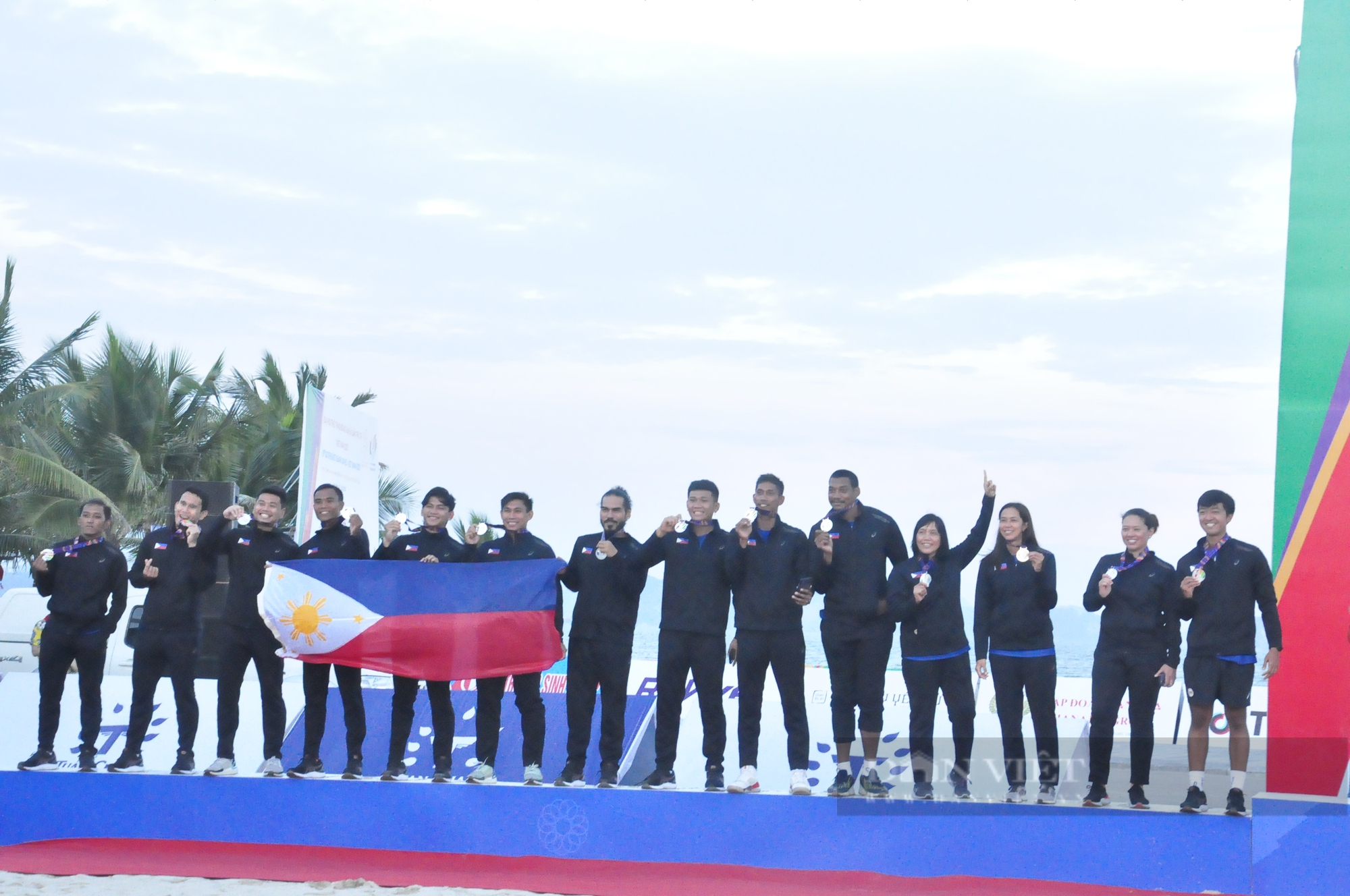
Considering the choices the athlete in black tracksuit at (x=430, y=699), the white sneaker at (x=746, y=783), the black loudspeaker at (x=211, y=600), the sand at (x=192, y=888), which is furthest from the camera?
the black loudspeaker at (x=211, y=600)

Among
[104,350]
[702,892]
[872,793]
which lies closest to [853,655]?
[872,793]

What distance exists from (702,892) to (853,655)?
5.06ft

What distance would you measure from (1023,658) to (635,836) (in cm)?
233

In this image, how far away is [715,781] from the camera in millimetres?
6793

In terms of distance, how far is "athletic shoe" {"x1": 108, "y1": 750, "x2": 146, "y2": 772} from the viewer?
742cm

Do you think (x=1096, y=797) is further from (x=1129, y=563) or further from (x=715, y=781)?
(x=715, y=781)

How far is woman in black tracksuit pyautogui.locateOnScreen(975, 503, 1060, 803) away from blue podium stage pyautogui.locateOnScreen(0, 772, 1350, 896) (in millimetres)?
394

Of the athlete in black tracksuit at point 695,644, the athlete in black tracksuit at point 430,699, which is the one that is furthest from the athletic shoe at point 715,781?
the athlete in black tracksuit at point 430,699

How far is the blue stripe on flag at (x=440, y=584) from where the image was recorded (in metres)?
7.42

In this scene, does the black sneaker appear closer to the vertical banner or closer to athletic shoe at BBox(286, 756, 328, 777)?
athletic shoe at BBox(286, 756, 328, 777)

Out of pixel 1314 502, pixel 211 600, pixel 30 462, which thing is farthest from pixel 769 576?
pixel 30 462

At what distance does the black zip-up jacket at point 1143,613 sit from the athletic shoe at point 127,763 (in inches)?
223

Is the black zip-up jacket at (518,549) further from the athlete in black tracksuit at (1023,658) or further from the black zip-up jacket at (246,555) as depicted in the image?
the athlete in black tracksuit at (1023,658)

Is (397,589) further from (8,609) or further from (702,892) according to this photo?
(8,609)
